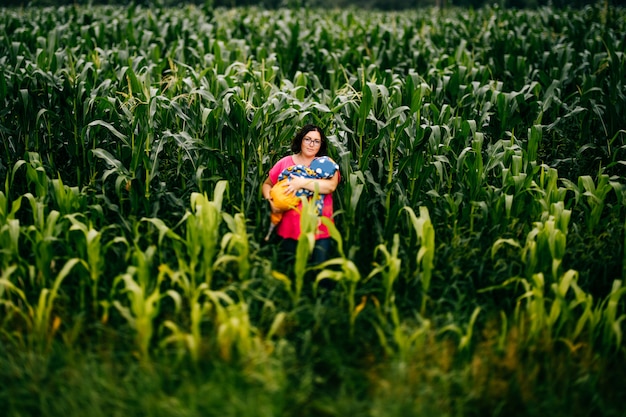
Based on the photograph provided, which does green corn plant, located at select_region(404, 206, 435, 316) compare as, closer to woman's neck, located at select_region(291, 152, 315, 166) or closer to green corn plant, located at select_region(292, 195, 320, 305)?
green corn plant, located at select_region(292, 195, 320, 305)

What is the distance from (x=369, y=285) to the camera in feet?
12.4

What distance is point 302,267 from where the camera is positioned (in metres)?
3.62

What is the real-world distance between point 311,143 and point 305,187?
308mm

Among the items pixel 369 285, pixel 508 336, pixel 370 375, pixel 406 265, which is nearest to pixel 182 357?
pixel 370 375

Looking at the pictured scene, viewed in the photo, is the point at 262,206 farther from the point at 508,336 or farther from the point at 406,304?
the point at 508,336

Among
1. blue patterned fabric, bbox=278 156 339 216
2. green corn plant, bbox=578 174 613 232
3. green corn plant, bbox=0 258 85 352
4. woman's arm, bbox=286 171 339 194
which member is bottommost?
green corn plant, bbox=0 258 85 352

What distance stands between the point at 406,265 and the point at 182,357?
161 centimetres

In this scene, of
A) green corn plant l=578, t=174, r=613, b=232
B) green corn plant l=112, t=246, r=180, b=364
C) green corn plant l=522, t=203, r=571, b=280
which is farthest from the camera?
green corn plant l=578, t=174, r=613, b=232

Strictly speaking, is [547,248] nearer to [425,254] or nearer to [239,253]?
[425,254]

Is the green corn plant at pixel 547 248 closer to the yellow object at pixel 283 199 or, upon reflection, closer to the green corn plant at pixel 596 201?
the green corn plant at pixel 596 201

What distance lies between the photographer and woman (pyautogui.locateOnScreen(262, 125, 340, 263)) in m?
3.96

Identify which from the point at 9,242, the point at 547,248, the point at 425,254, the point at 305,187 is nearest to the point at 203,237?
the point at 305,187

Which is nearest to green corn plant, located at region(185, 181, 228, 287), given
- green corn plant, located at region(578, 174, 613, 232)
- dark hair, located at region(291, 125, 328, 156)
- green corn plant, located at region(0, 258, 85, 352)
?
green corn plant, located at region(0, 258, 85, 352)

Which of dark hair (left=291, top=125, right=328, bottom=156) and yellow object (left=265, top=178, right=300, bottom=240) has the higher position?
dark hair (left=291, top=125, right=328, bottom=156)
